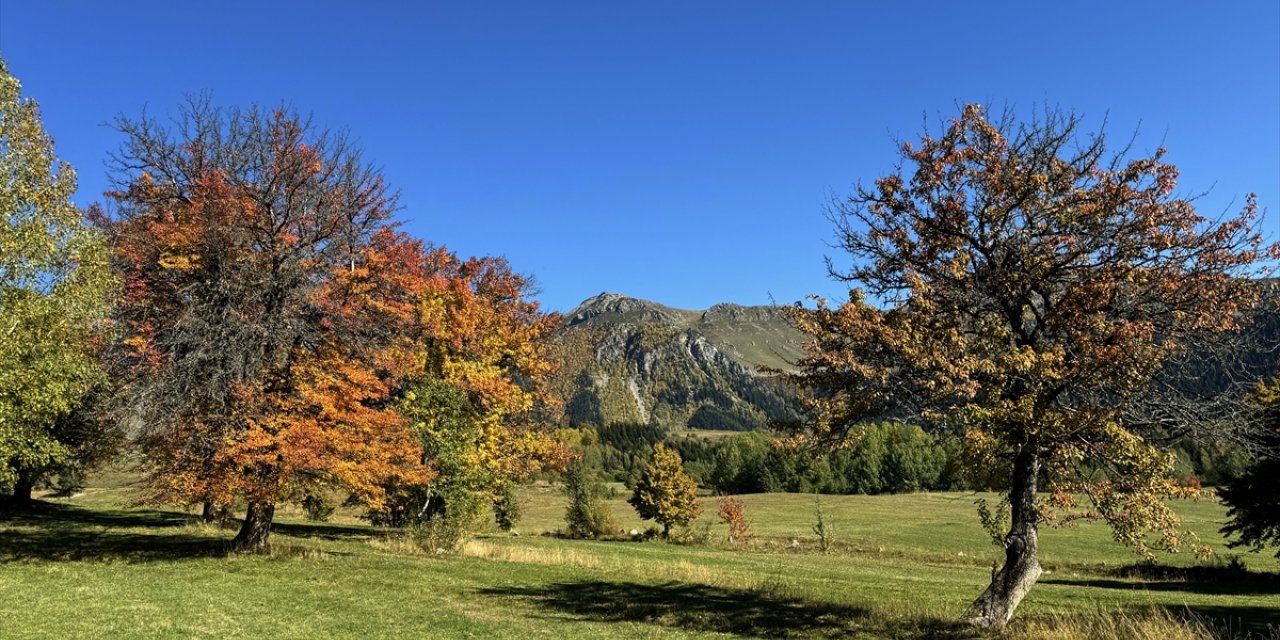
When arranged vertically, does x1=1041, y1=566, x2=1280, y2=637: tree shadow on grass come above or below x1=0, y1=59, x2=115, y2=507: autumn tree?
below

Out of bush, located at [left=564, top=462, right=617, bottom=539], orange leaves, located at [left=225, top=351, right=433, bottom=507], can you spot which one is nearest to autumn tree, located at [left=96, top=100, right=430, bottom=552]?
→ orange leaves, located at [left=225, top=351, right=433, bottom=507]

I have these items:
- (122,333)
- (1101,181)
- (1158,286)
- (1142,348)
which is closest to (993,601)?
(1142,348)

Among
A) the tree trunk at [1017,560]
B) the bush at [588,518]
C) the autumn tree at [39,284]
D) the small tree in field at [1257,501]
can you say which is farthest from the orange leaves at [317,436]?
the small tree in field at [1257,501]

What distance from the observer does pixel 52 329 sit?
19.7 metres

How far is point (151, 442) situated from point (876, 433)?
12581 centimetres

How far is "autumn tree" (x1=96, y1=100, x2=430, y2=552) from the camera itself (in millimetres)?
19625

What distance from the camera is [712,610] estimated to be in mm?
16844

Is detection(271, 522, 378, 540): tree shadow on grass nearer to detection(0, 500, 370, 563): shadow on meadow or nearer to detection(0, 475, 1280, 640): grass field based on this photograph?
detection(0, 500, 370, 563): shadow on meadow

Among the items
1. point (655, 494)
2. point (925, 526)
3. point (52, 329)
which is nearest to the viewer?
point (52, 329)

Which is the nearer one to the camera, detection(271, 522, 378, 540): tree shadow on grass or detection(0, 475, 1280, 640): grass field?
detection(0, 475, 1280, 640): grass field

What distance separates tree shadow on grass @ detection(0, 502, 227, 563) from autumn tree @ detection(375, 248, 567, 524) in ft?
23.4

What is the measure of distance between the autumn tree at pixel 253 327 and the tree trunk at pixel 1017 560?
1663 cm

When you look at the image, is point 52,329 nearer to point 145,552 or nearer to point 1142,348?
point 145,552

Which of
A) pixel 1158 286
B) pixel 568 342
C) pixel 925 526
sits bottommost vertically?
pixel 925 526
